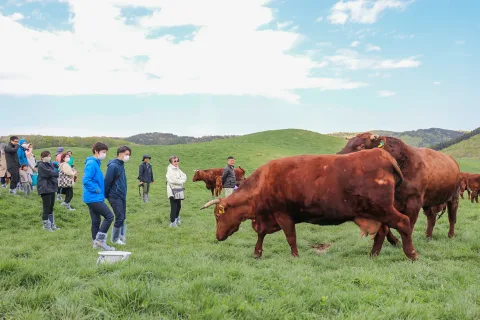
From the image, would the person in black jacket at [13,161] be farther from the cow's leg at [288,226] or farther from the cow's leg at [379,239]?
the cow's leg at [379,239]

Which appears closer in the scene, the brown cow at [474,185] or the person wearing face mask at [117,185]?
the person wearing face mask at [117,185]

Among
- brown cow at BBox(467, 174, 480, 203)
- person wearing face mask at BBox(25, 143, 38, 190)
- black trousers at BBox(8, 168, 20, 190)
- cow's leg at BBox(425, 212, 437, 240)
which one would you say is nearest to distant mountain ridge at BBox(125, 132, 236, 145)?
brown cow at BBox(467, 174, 480, 203)

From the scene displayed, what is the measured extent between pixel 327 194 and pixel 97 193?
4.98 m

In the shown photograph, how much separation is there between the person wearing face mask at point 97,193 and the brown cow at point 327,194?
316 cm

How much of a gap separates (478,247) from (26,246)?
997cm

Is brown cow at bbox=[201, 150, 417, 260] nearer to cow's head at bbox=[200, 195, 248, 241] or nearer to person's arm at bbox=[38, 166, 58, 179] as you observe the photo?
cow's head at bbox=[200, 195, 248, 241]

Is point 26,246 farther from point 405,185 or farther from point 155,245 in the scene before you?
point 405,185

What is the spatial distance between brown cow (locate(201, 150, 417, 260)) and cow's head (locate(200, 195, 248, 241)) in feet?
0.71

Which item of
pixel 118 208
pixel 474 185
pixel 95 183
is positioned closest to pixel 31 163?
pixel 118 208

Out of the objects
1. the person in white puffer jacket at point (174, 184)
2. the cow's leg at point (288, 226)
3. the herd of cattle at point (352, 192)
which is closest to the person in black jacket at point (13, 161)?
the person in white puffer jacket at point (174, 184)

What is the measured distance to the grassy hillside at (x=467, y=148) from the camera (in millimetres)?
121162

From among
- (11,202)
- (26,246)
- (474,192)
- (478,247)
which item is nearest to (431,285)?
(478,247)

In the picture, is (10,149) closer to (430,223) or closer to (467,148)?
(430,223)

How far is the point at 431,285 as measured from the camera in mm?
5469
